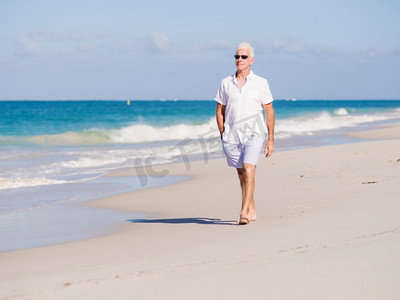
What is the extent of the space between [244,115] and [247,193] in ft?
2.80

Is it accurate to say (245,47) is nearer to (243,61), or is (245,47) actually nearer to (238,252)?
(243,61)

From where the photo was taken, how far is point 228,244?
17.4ft

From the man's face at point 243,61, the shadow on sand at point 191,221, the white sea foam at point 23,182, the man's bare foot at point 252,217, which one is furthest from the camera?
the white sea foam at point 23,182

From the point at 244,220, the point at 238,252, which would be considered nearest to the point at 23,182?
the point at 244,220

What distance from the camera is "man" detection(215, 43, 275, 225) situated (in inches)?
245

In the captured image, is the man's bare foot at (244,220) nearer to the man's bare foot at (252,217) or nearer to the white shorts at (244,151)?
the man's bare foot at (252,217)

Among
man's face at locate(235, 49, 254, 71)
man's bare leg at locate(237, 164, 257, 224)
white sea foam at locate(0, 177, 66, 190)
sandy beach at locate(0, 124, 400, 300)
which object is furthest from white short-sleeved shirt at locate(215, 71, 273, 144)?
white sea foam at locate(0, 177, 66, 190)

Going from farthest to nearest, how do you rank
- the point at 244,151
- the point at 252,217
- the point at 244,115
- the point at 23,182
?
the point at 23,182 < the point at 252,217 < the point at 244,151 < the point at 244,115

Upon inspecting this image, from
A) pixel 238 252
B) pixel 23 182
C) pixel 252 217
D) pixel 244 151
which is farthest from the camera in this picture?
pixel 23 182

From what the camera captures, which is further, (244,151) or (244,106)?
(244,151)

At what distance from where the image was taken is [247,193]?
6.42 m

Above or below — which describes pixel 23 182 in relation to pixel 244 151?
below

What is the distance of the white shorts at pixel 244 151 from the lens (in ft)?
20.7

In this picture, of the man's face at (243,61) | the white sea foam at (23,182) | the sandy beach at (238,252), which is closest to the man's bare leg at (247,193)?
the sandy beach at (238,252)
